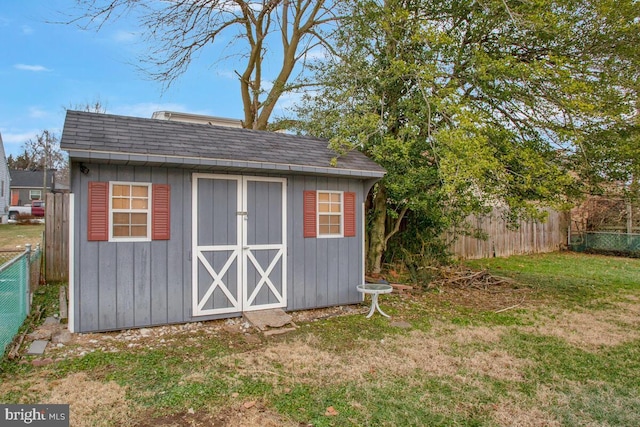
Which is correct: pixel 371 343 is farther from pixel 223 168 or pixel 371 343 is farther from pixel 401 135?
pixel 401 135

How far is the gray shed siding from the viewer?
502 cm

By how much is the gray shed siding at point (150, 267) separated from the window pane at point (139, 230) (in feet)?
0.45

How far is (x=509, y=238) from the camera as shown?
14000mm

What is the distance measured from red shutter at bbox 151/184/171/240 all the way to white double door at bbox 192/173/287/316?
35 centimetres

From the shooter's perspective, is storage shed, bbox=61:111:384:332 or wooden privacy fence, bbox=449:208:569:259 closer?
storage shed, bbox=61:111:384:332

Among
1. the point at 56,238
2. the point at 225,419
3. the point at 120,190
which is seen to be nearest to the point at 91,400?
the point at 225,419

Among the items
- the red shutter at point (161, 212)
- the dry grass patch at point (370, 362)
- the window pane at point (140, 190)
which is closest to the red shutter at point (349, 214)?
the dry grass patch at point (370, 362)

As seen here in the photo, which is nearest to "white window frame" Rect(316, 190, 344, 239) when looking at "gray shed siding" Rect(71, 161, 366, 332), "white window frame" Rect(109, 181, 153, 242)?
"gray shed siding" Rect(71, 161, 366, 332)

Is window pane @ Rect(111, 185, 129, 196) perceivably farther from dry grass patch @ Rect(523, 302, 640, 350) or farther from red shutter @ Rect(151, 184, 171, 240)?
dry grass patch @ Rect(523, 302, 640, 350)

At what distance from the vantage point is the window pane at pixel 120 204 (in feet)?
17.0

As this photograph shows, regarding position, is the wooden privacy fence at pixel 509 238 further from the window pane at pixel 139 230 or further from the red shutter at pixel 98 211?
the red shutter at pixel 98 211

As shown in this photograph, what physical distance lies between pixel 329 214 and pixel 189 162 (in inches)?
98.5

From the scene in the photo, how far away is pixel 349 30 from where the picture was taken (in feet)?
28.8

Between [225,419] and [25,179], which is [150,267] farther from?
[25,179]
